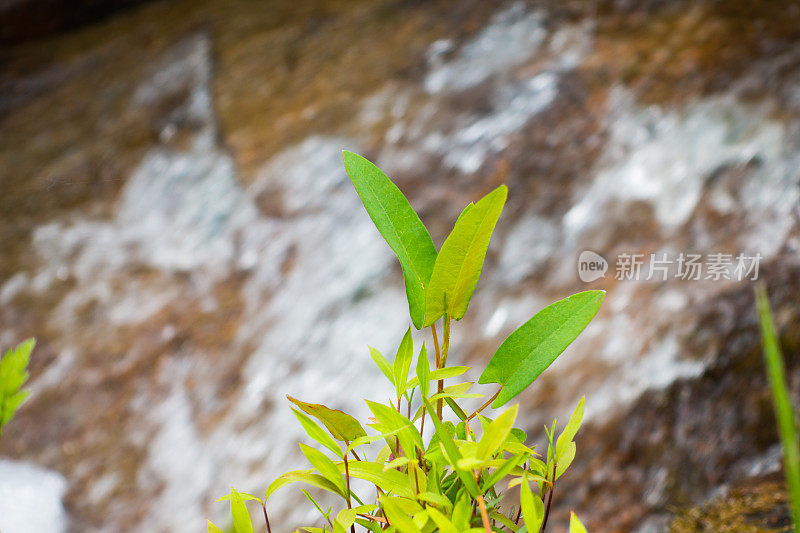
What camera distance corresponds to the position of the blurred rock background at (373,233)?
1.44 meters

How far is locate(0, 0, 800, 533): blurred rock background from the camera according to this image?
56.8 inches

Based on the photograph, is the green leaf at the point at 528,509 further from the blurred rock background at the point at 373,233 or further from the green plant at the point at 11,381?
the blurred rock background at the point at 373,233

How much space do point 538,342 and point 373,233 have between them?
1.63 metres

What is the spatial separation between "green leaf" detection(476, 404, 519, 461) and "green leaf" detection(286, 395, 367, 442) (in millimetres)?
93

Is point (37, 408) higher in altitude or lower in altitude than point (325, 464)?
lower

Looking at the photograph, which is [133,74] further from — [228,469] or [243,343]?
[228,469]

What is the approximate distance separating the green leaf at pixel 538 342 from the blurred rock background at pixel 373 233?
0.84 meters

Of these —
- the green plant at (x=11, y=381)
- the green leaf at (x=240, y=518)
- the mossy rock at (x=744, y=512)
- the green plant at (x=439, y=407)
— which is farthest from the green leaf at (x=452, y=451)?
the mossy rock at (x=744, y=512)

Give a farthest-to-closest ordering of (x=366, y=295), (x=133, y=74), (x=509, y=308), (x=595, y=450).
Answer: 1. (x=133, y=74)
2. (x=366, y=295)
3. (x=509, y=308)
4. (x=595, y=450)

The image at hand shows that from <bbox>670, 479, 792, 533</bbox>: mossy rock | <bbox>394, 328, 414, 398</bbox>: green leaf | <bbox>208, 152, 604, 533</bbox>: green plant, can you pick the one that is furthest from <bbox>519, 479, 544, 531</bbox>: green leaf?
<bbox>670, 479, 792, 533</bbox>: mossy rock

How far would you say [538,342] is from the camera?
412 mm

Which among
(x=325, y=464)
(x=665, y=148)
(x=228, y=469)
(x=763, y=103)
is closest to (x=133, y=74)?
(x=228, y=469)

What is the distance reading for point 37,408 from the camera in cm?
173

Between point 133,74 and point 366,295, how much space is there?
1.94 m
